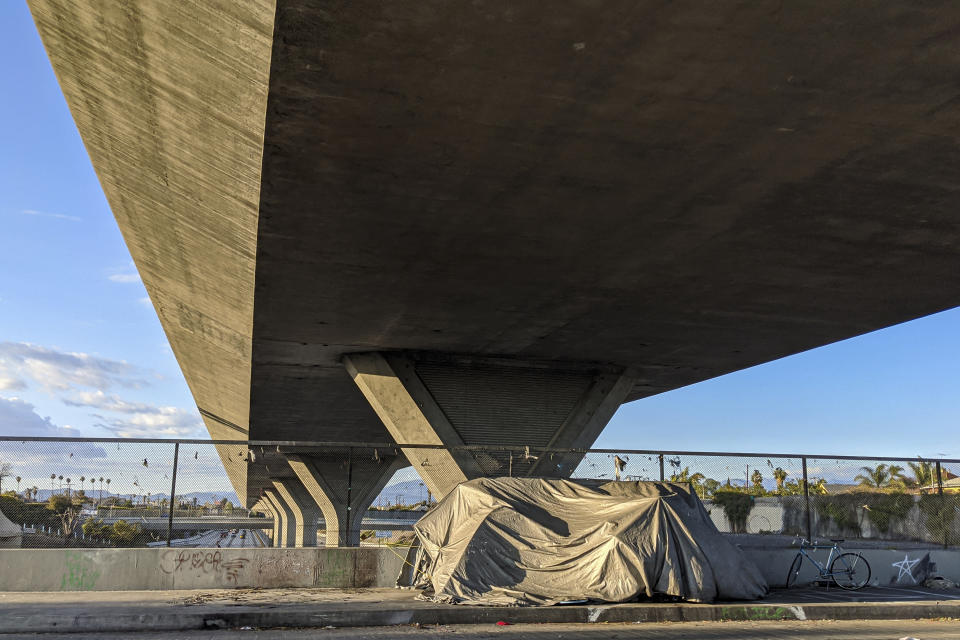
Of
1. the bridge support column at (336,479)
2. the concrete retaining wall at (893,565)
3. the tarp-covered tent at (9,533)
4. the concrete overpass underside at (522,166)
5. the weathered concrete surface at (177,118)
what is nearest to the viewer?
the concrete overpass underside at (522,166)

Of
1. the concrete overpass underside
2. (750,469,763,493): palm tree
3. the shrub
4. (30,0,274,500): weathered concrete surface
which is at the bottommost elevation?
the shrub

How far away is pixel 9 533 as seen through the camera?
1329 cm

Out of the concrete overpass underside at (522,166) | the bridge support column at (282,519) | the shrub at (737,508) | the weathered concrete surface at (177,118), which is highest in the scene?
the weathered concrete surface at (177,118)

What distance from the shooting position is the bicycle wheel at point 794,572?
50.0 feet

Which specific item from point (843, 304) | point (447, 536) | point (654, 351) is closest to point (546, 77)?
point (447, 536)

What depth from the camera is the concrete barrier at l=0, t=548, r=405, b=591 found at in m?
12.9

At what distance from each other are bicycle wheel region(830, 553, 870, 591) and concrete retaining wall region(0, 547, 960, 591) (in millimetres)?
8331

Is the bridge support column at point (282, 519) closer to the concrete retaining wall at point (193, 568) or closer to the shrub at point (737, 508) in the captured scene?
the shrub at point (737, 508)

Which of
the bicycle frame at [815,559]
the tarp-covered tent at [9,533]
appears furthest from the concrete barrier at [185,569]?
the bicycle frame at [815,559]

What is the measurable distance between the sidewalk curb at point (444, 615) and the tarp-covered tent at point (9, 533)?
3.08m

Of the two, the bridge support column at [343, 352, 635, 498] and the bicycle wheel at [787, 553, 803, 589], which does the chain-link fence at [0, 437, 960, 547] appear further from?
the bicycle wheel at [787, 553, 803, 589]

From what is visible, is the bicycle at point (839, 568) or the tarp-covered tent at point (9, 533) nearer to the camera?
the tarp-covered tent at point (9, 533)

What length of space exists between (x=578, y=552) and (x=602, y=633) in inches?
80.3

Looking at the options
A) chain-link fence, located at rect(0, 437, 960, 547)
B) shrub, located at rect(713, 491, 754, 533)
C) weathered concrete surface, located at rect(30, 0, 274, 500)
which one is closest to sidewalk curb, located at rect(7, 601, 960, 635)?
chain-link fence, located at rect(0, 437, 960, 547)
